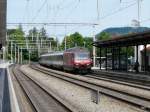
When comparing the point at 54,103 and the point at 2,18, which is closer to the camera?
the point at 54,103

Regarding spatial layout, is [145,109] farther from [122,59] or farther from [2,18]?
[122,59]

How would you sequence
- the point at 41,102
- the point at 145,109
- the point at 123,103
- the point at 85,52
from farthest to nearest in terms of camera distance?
the point at 85,52 → the point at 41,102 → the point at 123,103 → the point at 145,109

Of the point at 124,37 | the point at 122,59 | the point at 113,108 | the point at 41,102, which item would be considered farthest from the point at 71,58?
the point at 113,108

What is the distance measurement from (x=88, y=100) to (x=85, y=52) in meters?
28.1

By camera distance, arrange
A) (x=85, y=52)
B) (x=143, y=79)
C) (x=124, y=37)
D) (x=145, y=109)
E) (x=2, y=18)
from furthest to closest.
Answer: (x=85, y=52), (x=124, y=37), (x=143, y=79), (x=2, y=18), (x=145, y=109)

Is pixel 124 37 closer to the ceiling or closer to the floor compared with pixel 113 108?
closer to the ceiling

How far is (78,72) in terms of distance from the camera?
49.5 meters

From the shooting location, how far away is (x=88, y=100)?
21.0 metres

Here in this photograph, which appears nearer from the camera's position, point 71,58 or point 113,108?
point 113,108

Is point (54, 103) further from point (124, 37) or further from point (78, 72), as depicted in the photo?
point (78, 72)

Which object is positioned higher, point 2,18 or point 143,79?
point 2,18

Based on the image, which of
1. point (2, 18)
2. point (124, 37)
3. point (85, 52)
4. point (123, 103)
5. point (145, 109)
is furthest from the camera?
point (85, 52)

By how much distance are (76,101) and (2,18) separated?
6.47 meters

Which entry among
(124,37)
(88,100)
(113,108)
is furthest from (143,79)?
(113,108)
